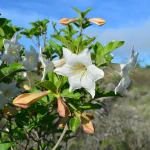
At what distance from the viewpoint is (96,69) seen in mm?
1761

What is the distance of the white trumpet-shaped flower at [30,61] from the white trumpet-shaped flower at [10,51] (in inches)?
2.2

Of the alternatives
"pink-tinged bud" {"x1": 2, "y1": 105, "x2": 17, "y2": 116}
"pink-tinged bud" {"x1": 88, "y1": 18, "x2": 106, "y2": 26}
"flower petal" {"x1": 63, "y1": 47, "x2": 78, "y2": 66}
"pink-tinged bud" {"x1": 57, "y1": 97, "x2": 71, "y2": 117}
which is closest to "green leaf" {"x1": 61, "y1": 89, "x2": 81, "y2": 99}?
"pink-tinged bud" {"x1": 57, "y1": 97, "x2": 71, "y2": 117}

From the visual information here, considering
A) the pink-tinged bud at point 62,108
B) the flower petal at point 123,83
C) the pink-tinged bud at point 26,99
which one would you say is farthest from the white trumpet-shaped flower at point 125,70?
the pink-tinged bud at point 26,99

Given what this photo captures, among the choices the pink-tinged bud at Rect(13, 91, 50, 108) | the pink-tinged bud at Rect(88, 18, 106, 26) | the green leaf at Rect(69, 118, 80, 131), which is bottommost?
the green leaf at Rect(69, 118, 80, 131)

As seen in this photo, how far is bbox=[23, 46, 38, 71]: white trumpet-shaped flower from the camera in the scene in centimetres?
240

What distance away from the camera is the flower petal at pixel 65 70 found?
1815mm

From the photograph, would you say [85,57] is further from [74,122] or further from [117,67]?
[74,122]

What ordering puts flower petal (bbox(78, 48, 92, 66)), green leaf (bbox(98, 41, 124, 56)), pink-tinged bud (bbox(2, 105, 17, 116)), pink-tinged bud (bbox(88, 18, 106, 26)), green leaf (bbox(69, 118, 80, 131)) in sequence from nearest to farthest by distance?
flower petal (bbox(78, 48, 92, 66)) < green leaf (bbox(98, 41, 124, 56)) < green leaf (bbox(69, 118, 80, 131)) < pink-tinged bud (bbox(2, 105, 17, 116)) < pink-tinged bud (bbox(88, 18, 106, 26))

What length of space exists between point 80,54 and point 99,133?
469cm

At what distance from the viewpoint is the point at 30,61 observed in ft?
7.97

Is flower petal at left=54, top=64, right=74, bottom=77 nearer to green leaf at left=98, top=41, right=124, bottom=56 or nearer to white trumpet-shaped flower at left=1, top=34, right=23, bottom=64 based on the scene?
green leaf at left=98, top=41, right=124, bottom=56

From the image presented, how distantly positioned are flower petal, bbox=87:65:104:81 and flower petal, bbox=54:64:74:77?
8 cm

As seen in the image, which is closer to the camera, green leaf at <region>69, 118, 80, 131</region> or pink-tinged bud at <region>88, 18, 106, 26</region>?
green leaf at <region>69, 118, 80, 131</region>

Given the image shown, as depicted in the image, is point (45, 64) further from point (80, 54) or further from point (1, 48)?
point (1, 48)
